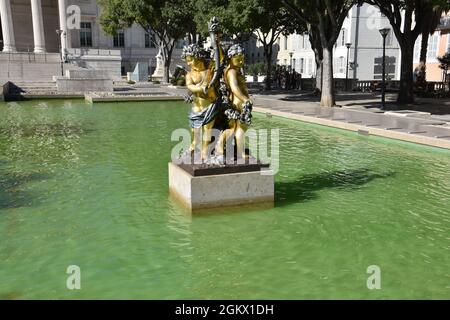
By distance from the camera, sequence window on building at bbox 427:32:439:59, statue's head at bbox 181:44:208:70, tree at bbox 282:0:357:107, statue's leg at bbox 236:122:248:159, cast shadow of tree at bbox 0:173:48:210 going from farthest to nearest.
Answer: window on building at bbox 427:32:439:59, tree at bbox 282:0:357:107, cast shadow of tree at bbox 0:173:48:210, statue's leg at bbox 236:122:248:159, statue's head at bbox 181:44:208:70

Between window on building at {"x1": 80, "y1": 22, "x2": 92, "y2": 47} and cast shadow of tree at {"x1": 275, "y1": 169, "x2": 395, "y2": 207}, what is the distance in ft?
192

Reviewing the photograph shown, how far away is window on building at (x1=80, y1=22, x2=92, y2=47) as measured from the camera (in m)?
62.7

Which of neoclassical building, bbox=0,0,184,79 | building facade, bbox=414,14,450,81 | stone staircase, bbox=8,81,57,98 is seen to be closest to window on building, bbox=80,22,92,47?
neoclassical building, bbox=0,0,184,79

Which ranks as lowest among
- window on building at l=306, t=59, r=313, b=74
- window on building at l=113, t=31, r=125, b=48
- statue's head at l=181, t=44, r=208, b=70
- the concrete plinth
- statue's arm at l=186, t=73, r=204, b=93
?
the concrete plinth

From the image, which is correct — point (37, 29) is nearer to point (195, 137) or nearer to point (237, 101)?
point (195, 137)

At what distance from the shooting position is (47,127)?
1789 cm

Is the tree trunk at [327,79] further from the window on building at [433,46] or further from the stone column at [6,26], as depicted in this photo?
the stone column at [6,26]

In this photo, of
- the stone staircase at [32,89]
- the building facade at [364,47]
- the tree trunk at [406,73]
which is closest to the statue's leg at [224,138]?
the tree trunk at [406,73]

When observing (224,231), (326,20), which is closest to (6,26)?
(326,20)

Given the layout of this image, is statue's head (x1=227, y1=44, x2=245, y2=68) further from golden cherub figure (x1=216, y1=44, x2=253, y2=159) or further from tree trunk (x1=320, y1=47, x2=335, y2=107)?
tree trunk (x1=320, y1=47, x2=335, y2=107)

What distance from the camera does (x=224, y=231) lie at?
23.8ft

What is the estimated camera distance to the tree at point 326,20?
74.7 ft

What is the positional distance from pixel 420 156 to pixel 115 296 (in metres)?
10.2

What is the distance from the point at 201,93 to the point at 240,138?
1.02 m
